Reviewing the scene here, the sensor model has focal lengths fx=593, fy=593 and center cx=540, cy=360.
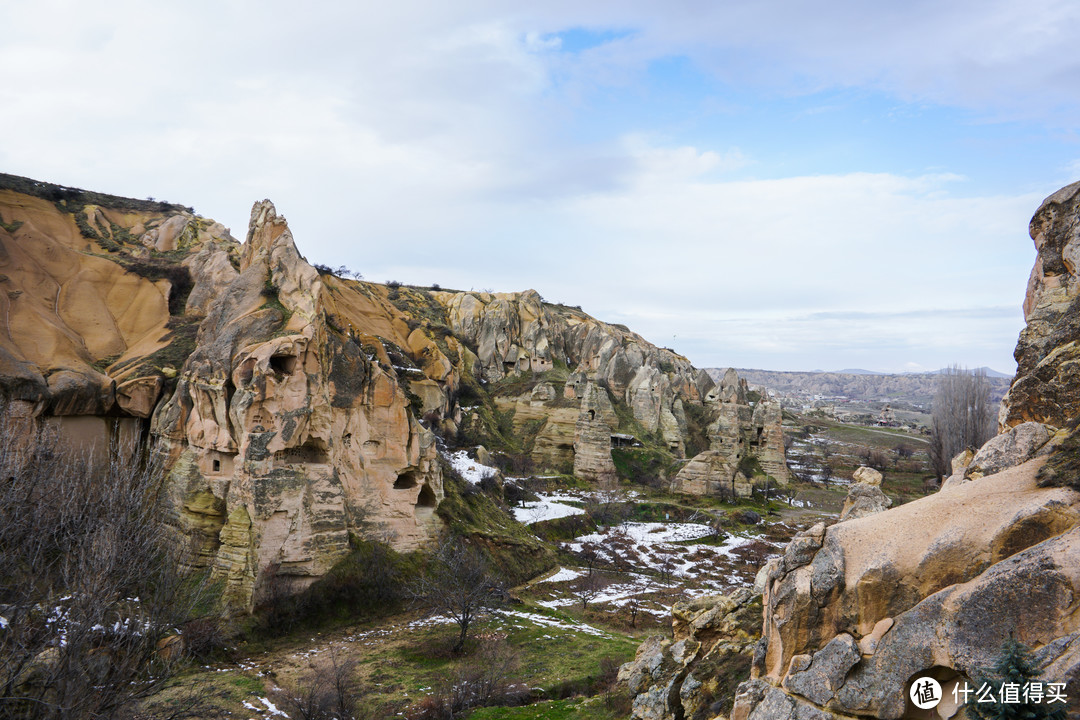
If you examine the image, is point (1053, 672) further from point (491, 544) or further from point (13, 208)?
point (13, 208)

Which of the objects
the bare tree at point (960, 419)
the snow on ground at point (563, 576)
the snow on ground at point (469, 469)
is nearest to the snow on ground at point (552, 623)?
the snow on ground at point (563, 576)

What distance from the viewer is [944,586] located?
7465 mm

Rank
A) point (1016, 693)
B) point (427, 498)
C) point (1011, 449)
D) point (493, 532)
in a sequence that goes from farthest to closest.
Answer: point (493, 532)
point (427, 498)
point (1011, 449)
point (1016, 693)

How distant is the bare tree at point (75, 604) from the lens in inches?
390

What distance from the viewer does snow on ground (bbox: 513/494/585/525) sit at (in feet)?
140

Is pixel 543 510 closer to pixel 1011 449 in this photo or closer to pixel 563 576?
pixel 563 576

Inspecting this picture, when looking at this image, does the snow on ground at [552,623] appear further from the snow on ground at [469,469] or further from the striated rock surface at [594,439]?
the striated rock surface at [594,439]

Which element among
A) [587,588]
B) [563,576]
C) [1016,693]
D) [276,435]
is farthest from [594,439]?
[1016,693]

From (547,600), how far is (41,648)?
887 inches

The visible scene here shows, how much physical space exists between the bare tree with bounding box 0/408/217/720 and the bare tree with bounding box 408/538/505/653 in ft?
32.3

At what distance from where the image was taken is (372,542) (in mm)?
26672

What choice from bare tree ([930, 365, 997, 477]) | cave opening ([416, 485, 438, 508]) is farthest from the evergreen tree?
bare tree ([930, 365, 997, 477])

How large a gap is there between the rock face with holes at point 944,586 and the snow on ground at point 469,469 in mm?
30190

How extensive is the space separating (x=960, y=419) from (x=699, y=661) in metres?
68.7
